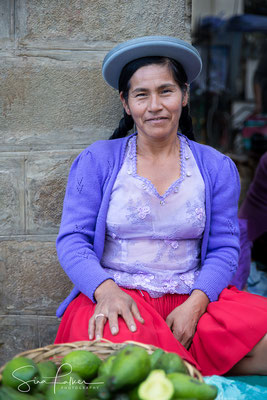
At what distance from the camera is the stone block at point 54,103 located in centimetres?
249

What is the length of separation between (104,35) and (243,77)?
5.87 metres

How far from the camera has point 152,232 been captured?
2139mm

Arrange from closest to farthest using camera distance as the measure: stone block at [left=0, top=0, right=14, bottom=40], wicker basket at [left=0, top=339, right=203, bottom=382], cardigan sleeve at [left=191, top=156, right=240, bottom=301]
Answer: wicker basket at [left=0, top=339, right=203, bottom=382]
cardigan sleeve at [left=191, top=156, right=240, bottom=301]
stone block at [left=0, top=0, right=14, bottom=40]

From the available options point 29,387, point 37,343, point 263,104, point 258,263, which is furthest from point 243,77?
point 29,387

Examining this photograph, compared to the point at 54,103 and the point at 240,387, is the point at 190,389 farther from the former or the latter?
the point at 54,103

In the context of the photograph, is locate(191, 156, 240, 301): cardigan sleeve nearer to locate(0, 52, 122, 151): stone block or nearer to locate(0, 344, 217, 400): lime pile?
locate(0, 52, 122, 151): stone block

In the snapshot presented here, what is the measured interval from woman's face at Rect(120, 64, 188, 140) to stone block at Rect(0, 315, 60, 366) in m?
1.25

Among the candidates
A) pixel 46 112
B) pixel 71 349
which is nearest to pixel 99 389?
pixel 71 349

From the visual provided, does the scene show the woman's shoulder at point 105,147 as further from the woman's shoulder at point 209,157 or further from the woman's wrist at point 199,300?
the woman's wrist at point 199,300

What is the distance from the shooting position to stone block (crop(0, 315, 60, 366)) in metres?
2.65

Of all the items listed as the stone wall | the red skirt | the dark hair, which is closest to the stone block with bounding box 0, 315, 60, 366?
the stone wall

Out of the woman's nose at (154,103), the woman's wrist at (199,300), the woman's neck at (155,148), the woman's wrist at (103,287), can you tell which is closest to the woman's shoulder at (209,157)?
the woman's neck at (155,148)

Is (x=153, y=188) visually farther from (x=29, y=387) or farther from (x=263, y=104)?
(x=263, y=104)

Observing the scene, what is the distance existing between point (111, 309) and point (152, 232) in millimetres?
439
